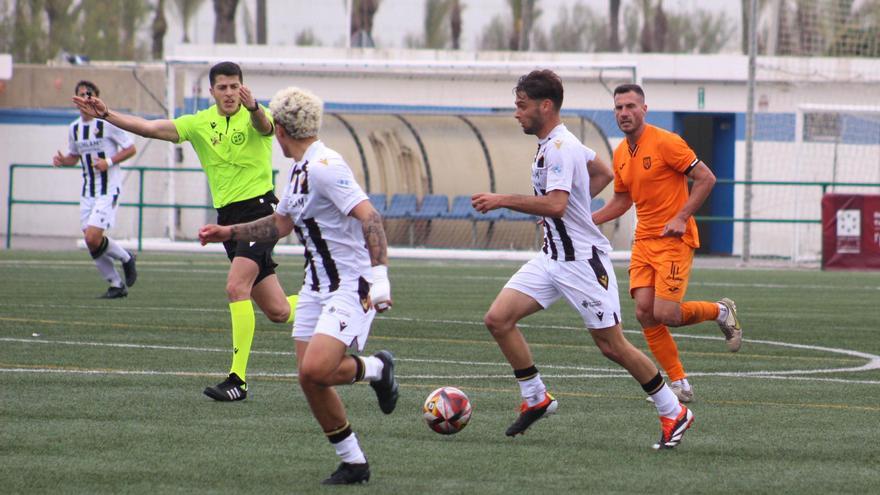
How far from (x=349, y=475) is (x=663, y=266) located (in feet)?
13.0

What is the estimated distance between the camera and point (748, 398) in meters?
10.4

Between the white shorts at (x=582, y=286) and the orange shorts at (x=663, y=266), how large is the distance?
1566mm

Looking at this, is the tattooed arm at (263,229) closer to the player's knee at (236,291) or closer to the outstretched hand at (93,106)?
the player's knee at (236,291)

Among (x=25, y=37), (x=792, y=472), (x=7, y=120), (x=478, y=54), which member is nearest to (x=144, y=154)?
(x=7, y=120)

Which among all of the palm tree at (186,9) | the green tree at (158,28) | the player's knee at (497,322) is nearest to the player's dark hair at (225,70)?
the player's knee at (497,322)

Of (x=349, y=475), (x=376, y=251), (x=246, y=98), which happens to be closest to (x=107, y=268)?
(x=246, y=98)

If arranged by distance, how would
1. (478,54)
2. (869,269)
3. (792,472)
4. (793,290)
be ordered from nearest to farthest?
1. (792,472)
2. (793,290)
3. (869,269)
4. (478,54)

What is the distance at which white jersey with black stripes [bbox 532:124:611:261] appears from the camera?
8.51 meters

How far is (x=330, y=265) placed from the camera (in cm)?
743

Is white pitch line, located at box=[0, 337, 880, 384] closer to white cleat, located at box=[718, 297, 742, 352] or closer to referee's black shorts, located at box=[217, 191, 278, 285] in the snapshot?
white cleat, located at box=[718, 297, 742, 352]

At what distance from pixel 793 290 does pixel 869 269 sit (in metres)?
5.71

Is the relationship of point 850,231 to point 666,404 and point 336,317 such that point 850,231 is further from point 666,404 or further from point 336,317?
point 336,317

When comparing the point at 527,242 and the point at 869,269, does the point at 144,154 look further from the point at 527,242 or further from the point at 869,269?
the point at 869,269

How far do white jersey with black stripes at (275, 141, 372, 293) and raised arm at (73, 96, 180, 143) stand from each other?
361 centimetres
